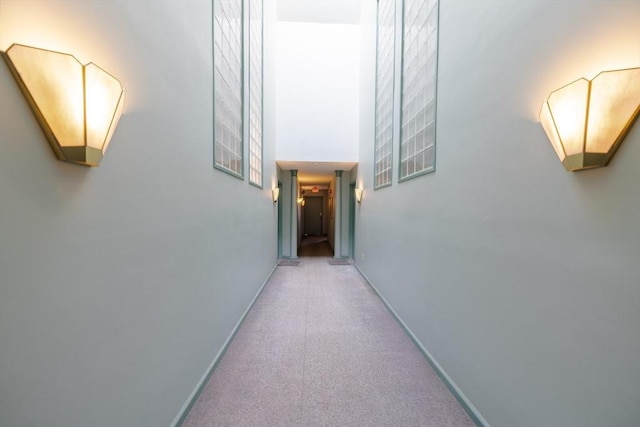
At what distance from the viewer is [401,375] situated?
2.33 m

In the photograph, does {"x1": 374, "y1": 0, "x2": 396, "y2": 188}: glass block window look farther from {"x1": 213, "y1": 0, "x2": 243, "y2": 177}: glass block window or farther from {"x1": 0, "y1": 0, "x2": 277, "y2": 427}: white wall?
{"x1": 0, "y1": 0, "x2": 277, "y2": 427}: white wall

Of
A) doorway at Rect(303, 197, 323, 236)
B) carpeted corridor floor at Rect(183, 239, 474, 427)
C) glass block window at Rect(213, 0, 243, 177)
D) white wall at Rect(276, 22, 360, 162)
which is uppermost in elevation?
white wall at Rect(276, 22, 360, 162)

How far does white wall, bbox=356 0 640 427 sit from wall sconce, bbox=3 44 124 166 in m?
1.81

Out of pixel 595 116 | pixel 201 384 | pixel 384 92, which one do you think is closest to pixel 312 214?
pixel 384 92

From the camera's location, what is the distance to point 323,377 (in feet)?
7.54

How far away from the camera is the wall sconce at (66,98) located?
2.48ft

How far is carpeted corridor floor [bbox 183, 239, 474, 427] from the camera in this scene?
6.15 ft

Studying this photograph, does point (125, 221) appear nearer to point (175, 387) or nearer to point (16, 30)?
point (16, 30)

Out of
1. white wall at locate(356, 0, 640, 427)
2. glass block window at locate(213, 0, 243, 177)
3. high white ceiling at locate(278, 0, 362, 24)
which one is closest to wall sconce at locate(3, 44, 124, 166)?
glass block window at locate(213, 0, 243, 177)

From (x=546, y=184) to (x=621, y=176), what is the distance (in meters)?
0.30

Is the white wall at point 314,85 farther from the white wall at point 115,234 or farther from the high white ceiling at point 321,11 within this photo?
the white wall at point 115,234

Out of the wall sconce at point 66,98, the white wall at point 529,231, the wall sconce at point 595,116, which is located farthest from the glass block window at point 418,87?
the wall sconce at point 66,98

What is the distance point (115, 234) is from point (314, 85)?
6.22m

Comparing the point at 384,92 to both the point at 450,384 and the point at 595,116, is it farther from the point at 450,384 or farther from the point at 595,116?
the point at 450,384
